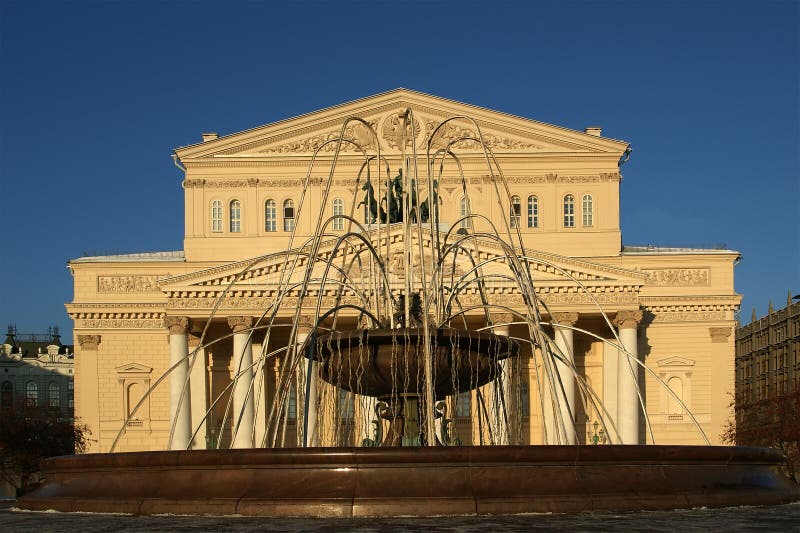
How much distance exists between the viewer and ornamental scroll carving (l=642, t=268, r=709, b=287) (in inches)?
2391

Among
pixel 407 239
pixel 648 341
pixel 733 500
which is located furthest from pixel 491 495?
pixel 648 341

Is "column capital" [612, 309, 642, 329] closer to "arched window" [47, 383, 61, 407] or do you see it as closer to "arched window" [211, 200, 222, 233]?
"arched window" [211, 200, 222, 233]

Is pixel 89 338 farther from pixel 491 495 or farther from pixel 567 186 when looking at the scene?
pixel 491 495

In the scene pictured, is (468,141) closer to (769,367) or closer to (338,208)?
(338,208)

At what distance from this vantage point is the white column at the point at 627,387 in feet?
179

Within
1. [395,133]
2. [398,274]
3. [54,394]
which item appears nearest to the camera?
[398,274]

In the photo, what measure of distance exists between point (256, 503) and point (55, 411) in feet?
204

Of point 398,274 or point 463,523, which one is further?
point 398,274

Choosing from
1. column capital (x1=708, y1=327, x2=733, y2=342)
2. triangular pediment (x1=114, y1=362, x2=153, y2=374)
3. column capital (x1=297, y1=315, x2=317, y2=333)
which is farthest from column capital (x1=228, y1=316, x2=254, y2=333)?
column capital (x1=708, y1=327, x2=733, y2=342)

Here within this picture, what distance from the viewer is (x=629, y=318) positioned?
54.4 metres

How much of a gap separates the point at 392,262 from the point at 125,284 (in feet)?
43.1

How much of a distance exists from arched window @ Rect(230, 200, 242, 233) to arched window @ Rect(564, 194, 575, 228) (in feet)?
49.7

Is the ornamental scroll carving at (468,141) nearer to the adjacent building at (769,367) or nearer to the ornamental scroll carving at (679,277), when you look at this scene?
the ornamental scroll carving at (679,277)

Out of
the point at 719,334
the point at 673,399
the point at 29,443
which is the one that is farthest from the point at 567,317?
the point at 29,443
